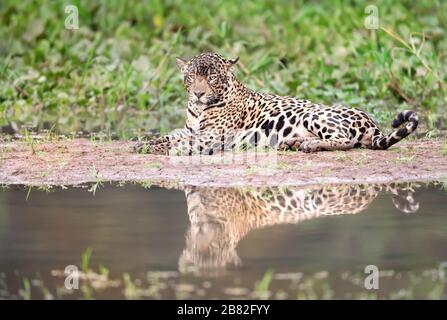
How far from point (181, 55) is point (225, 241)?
11521 mm

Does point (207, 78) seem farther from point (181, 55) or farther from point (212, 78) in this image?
point (181, 55)

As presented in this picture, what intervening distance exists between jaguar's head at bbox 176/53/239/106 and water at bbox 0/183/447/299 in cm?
249

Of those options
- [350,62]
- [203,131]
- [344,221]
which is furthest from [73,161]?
[350,62]

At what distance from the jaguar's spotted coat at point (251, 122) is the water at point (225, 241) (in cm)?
187

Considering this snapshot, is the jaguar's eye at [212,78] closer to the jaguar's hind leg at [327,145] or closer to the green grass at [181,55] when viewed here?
the jaguar's hind leg at [327,145]

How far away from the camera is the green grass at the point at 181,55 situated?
1750 centimetres

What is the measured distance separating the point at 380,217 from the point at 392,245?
1.07m

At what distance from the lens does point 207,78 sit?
13.5 meters

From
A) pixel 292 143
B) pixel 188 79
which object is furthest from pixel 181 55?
pixel 292 143

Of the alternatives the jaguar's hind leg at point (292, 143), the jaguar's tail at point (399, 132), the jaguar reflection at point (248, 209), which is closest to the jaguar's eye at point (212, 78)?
the jaguar's hind leg at point (292, 143)
